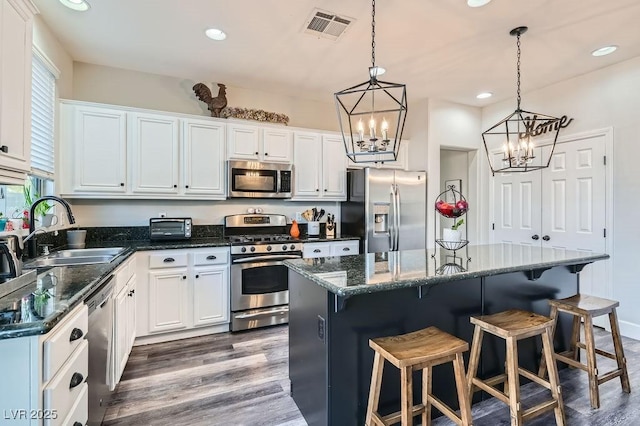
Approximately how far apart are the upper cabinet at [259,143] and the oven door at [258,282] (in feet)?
3.94

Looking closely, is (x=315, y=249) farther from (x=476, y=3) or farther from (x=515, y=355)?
(x=476, y=3)

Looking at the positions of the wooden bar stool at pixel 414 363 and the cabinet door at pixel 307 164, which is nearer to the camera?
the wooden bar stool at pixel 414 363

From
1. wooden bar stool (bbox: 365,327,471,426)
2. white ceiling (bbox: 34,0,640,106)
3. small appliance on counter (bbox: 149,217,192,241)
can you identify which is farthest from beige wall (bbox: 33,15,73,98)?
wooden bar stool (bbox: 365,327,471,426)

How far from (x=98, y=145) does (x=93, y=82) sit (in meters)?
0.80

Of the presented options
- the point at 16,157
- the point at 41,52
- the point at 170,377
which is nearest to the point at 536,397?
the point at 170,377

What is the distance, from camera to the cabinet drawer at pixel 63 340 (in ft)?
3.68

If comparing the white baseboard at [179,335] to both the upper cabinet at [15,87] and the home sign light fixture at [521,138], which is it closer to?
the upper cabinet at [15,87]

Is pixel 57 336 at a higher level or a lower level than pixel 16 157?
lower

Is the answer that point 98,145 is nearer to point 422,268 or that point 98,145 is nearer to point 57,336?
point 57,336

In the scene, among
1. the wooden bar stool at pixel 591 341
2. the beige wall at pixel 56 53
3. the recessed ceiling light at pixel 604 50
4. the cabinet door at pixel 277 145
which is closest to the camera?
the wooden bar stool at pixel 591 341

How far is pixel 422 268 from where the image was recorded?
1.99m

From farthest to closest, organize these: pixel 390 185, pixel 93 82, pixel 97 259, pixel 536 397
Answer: pixel 390 185, pixel 93 82, pixel 97 259, pixel 536 397

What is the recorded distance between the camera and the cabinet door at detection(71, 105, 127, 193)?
315 centimetres

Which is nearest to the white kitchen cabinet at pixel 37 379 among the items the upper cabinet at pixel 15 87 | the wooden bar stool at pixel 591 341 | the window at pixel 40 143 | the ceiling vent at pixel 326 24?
the upper cabinet at pixel 15 87
